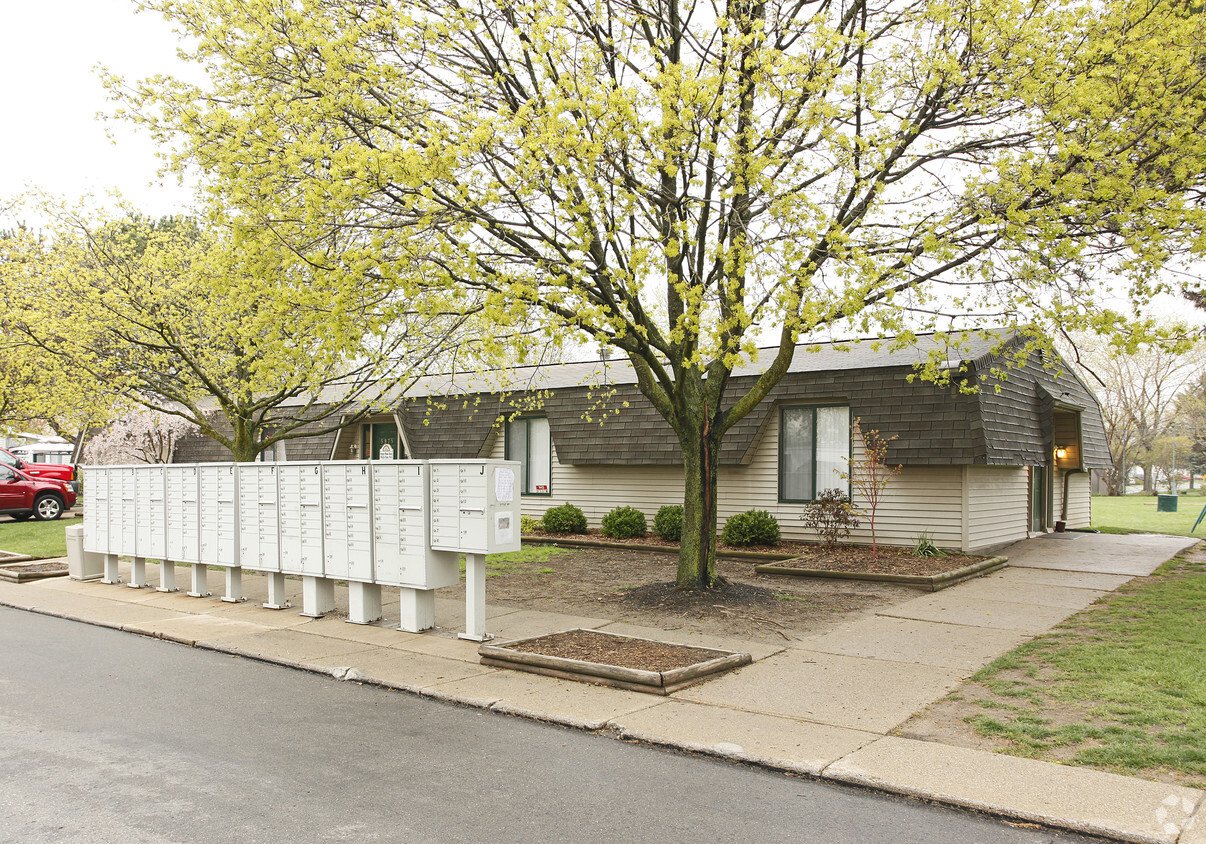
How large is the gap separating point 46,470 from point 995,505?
2866cm

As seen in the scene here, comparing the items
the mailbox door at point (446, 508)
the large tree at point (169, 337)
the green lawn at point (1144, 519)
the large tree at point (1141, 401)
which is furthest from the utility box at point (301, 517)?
the large tree at point (1141, 401)

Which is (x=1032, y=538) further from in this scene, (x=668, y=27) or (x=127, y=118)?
(x=127, y=118)

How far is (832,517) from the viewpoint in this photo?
46.3 feet

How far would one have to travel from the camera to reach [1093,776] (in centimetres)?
468

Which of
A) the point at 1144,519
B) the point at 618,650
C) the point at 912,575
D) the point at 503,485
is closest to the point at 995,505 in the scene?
the point at 912,575

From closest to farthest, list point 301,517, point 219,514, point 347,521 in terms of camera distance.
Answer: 1. point 347,521
2. point 301,517
3. point 219,514

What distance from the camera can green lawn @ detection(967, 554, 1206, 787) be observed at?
5012 millimetres

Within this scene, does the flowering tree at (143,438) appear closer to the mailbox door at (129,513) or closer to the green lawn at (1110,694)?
the mailbox door at (129,513)

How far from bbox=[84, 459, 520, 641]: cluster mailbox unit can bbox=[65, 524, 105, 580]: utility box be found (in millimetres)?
598

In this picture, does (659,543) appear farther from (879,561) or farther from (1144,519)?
(1144,519)

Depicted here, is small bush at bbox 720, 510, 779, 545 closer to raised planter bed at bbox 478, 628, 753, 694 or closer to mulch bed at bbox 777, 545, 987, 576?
mulch bed at bbox 777, 545, 987, 576

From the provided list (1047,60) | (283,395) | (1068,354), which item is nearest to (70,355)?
(283,395)

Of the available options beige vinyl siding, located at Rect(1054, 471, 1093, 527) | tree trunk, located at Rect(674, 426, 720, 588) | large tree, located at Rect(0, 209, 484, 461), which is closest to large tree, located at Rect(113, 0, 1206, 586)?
tree trunk, located at Rect(674, 426, 720, 588)

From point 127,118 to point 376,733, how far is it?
7.72m
